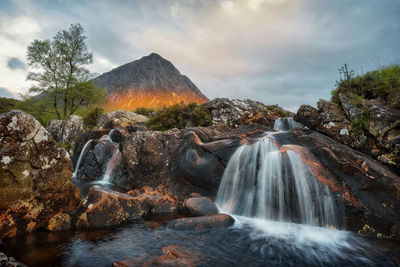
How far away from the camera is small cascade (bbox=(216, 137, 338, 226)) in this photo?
6.80 metres

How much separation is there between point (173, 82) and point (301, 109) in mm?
123954

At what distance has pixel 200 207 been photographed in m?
7.58

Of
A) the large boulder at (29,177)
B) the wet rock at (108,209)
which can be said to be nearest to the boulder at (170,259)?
the wet rock at (108,209)

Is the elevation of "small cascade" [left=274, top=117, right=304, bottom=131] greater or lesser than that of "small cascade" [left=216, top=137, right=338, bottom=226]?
greater

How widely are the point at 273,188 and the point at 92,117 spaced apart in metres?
29.2

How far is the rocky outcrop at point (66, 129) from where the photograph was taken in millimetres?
23156

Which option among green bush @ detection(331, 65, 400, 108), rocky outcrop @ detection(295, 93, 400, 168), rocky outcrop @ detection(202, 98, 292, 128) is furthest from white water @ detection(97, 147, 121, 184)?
green bush @ detection(331, 65, 400, 108)

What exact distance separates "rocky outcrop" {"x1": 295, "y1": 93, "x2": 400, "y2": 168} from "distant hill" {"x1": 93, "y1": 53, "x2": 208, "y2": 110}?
3136 inches

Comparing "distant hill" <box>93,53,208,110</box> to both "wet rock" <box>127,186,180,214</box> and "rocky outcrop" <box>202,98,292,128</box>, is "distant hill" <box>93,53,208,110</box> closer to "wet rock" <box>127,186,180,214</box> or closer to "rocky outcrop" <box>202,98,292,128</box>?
"rocky outcrop" <box>202,98,292,128</box>

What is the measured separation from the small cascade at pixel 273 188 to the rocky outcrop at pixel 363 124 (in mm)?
3682

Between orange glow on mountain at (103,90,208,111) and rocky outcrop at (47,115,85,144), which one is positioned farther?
orange glow on mountain at (103,90,208,111)

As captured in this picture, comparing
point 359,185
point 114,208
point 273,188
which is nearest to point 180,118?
point 114,208

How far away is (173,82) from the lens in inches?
5084

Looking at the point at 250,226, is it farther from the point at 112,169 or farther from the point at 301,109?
the point at 112,169
